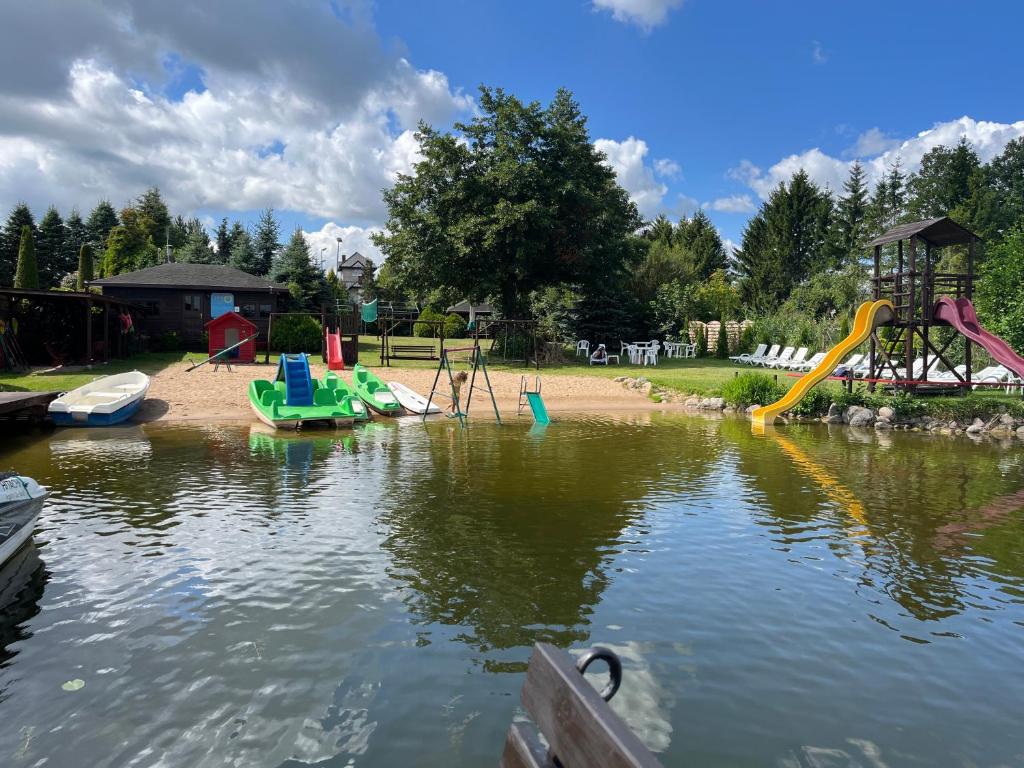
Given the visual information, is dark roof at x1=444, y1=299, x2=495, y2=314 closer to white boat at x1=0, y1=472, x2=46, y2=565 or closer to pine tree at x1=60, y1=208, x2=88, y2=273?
pine tree at x1=60, y1=208, x2=88, y2=273

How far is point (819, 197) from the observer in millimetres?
59781

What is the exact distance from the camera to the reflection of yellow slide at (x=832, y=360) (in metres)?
19.5

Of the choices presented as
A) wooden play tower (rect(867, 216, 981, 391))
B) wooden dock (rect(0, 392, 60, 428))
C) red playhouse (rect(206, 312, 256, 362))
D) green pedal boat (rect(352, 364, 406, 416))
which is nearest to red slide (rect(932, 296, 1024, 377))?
wooden play tower (rect(867, 216, 981, 391))

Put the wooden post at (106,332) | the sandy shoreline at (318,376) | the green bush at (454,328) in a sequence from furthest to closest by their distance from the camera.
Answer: the green bush at (454,328) → the wooden post at (106,332) → the sandy shoreline at (318,376)

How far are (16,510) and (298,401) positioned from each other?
37.7 ft

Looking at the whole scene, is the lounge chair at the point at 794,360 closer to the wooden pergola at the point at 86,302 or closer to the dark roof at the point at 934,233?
the dark roof at the point at 934,233

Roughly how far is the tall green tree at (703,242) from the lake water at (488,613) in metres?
54.4

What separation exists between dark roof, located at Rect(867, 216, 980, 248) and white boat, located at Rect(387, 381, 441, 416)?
14.2 m

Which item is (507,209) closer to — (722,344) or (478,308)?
(722,344)

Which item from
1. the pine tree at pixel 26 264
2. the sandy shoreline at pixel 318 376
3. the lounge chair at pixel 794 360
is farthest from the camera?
the pine tree at pixel 26 264

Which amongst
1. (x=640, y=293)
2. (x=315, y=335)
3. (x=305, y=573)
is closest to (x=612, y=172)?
(x=640, y=293)

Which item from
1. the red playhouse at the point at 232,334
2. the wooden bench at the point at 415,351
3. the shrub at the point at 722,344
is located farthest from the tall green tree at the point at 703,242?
the red playhouse at the point at 232,334

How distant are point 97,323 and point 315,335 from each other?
951 centimetres

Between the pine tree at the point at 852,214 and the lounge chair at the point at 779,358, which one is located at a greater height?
the pine tree at the point at 852,214
